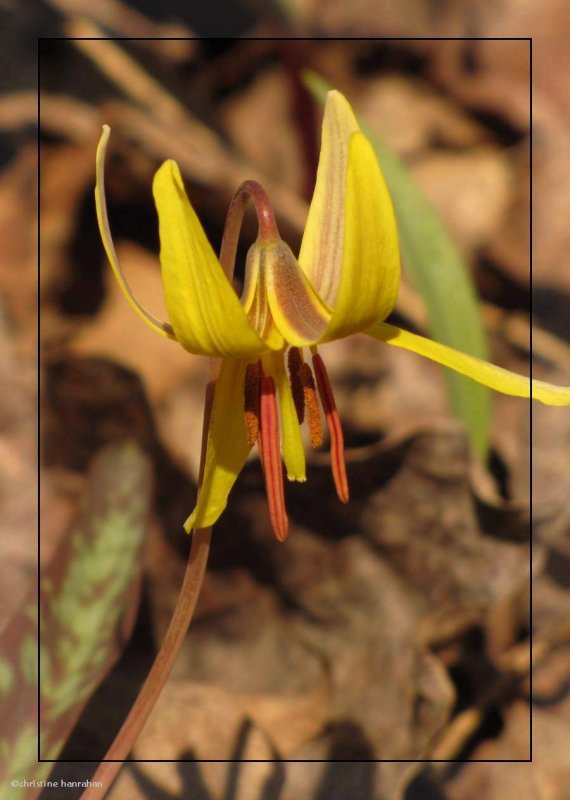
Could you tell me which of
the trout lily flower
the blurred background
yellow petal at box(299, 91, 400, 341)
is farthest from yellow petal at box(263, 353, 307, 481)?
the blurred background

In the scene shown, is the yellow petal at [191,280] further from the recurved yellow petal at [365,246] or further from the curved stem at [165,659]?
the curved stem at [165,659]

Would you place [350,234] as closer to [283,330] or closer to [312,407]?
[283,330]

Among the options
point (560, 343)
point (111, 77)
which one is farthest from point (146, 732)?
point (111, 77)

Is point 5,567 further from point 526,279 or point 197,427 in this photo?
point 526,279

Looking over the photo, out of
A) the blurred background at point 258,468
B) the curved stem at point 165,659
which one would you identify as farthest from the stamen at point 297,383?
the blurred background at point 258,468

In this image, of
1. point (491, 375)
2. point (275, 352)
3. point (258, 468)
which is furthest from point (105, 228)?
point (258, 468)

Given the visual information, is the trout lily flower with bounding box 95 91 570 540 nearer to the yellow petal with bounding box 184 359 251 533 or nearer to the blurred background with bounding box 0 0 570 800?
the yellow petal with bounding box 184 359 251 533

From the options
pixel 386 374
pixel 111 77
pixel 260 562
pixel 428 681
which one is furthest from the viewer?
pixel 111 77
